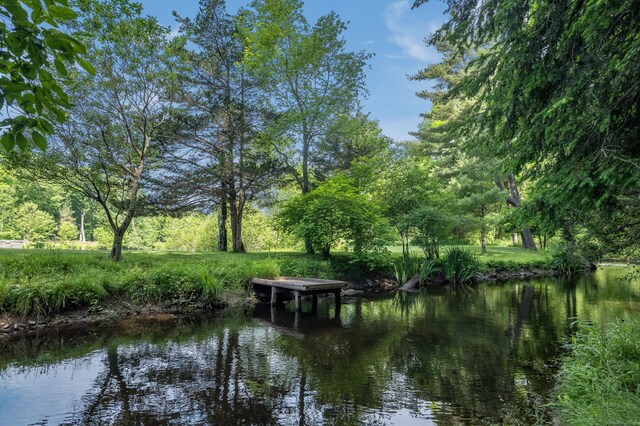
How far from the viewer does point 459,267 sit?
15.7 meters

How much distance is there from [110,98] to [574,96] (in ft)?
38.5

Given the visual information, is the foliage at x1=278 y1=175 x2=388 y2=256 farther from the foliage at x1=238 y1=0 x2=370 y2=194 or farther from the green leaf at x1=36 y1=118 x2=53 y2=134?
the green leaf at x1=36 y1=118 x2=53 y2=134

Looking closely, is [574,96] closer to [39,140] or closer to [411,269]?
[39,140]

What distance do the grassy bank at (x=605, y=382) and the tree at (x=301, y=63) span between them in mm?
11612

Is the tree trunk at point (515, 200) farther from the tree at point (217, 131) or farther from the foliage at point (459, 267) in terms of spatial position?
the tree at point (217, 131)

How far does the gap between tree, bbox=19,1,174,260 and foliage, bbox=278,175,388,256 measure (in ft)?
20.6

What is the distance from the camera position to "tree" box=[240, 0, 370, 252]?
14758mm

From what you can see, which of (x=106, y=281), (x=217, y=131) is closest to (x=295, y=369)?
(x=106, y=281)

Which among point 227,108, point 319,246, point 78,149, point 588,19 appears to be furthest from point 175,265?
point 588,19

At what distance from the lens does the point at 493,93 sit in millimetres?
4383

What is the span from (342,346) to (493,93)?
480cm

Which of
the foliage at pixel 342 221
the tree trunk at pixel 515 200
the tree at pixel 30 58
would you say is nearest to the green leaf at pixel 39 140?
the tree at pixel 30 58

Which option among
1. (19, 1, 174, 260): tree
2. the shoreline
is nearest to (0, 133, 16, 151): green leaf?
the shoreline

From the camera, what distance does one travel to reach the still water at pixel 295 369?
4004mm
